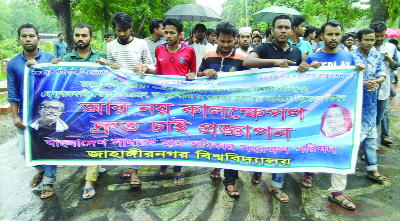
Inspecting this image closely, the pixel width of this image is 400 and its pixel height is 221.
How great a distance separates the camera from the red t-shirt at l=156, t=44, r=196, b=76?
137 inches

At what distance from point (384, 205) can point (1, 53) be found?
27.5 meters

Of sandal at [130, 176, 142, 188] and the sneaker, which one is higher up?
the sneaker

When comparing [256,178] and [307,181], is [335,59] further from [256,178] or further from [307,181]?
[256,178]

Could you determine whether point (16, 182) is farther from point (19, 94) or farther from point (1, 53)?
point (1, 53)

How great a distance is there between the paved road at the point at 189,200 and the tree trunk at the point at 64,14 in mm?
7739

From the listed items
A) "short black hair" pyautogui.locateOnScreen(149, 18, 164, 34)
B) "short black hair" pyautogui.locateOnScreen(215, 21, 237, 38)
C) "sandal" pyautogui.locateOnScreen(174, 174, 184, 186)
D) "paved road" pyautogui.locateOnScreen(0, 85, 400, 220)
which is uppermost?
"short black hair" pyautogui.locateOnScreen(149, 18, 164, 34)

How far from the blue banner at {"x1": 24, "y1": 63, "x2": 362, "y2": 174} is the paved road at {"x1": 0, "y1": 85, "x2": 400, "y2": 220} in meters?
0.43

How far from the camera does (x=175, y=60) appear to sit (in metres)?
3.49

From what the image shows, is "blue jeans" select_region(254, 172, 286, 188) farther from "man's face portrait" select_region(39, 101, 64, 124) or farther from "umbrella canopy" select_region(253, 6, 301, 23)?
"umbrella canopy" select_region(253, 6, 301, 23)

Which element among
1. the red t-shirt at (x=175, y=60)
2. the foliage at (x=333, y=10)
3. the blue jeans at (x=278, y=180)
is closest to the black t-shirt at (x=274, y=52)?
the red t-shirt at (x=175, y=60)

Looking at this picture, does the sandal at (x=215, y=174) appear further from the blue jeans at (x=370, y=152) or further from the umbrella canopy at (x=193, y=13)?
the umbrella canopy at (x=193, y=13)

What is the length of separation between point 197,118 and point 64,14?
956 cm

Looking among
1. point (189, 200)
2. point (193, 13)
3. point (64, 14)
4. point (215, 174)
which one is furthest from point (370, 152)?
point (64, 14)

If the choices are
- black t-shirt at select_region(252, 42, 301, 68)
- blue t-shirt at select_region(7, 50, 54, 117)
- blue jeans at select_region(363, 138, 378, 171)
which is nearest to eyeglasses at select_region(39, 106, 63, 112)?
blue t-shirt at select_region(7, 50, 54, 117)
